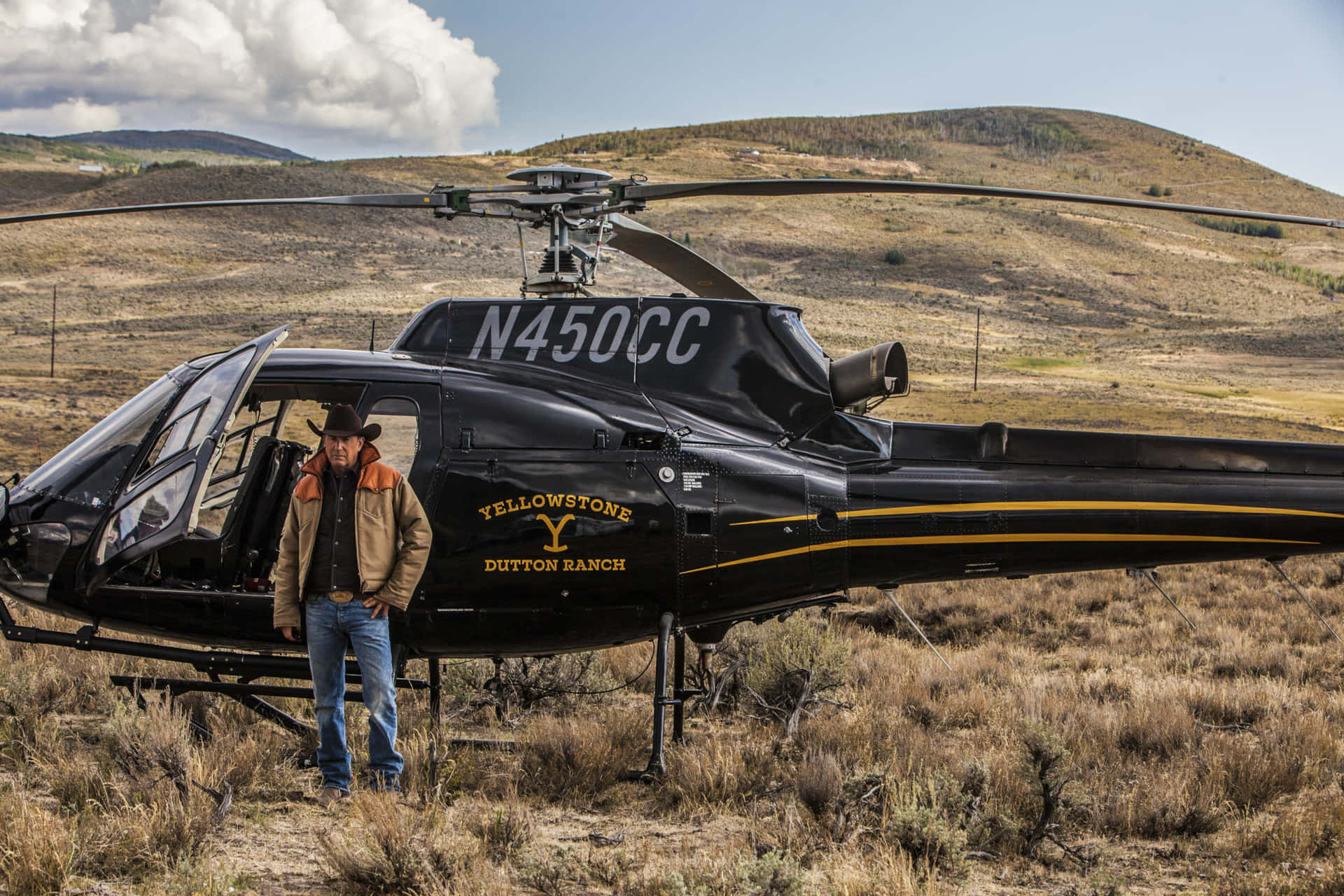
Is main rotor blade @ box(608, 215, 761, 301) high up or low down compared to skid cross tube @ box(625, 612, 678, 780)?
up

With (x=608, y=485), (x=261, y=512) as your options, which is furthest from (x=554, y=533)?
(x=261, y=512)

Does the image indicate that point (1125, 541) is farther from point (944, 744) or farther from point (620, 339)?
point (620, 339)

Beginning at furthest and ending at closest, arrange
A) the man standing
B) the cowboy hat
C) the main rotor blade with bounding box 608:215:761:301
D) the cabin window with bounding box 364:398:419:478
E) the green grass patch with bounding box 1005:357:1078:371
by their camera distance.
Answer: the green grass patch with bounding box 1005:357:1078:371 < the main rotor blade with bounding box 608:215:761:301 < the cabin window with bounding box 364:398:419:478 < the man standing < the cowboy hat

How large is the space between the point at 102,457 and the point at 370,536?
2.08 meters

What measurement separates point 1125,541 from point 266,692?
5.33 m

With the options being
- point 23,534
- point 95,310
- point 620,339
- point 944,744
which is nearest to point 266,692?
point 23,534

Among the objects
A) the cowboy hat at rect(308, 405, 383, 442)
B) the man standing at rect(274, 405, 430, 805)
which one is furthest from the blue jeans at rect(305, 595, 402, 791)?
the cowboy hat at rect(308, 405, 383, 442)

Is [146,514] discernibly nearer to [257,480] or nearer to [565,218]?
[257,480]

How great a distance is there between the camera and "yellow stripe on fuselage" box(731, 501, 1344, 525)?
6.20 meters

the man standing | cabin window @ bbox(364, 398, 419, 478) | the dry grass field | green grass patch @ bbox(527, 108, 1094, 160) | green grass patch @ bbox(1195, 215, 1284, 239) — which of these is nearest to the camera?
the dry grass field

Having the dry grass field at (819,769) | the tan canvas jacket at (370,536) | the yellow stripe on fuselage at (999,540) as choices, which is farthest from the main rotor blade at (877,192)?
the dry grass field at (819,769)

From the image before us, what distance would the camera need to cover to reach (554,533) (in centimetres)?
586

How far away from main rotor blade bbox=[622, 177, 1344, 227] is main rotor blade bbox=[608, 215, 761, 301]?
0.39 metres

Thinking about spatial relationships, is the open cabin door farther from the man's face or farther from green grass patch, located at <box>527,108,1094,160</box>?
green grass patch, located at <box>527,108,1094,160</box>
